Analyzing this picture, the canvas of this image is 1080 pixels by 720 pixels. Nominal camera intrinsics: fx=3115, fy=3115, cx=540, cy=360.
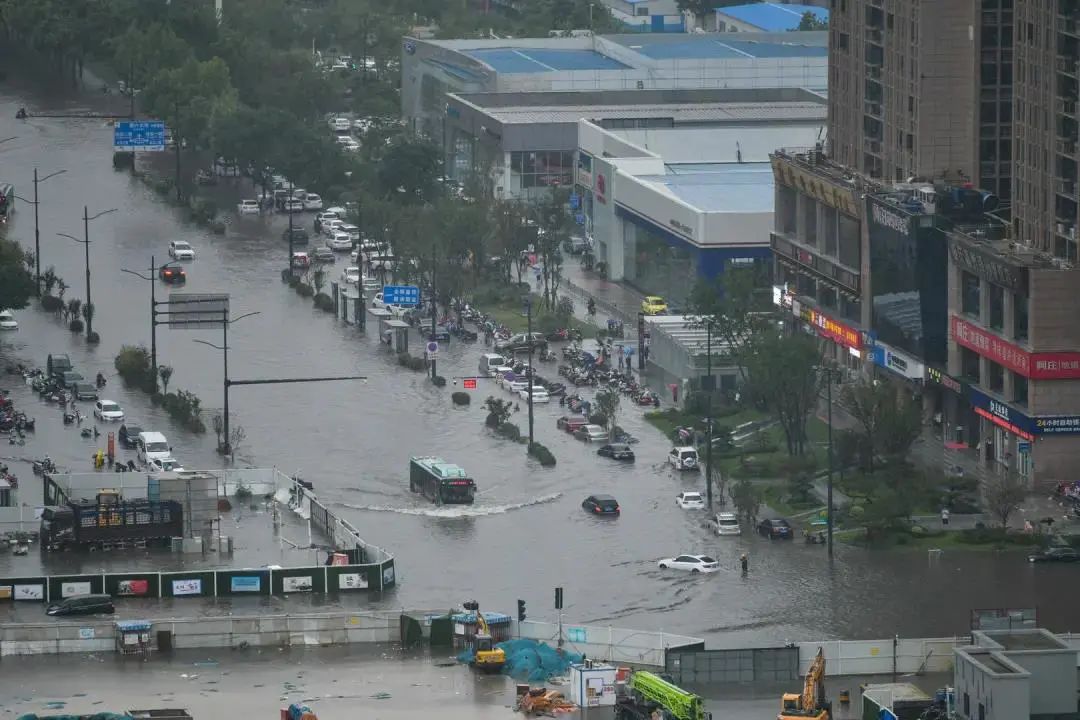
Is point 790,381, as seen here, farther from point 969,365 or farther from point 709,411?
point 969,365

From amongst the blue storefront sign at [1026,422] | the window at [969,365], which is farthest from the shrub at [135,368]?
the blue storefront sign at [1026,422]

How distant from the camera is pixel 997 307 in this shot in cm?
13250

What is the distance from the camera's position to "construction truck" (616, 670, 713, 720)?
92.4 meters

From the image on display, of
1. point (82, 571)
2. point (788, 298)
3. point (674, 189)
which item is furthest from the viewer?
point (674, 189)

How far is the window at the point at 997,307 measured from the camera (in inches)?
5197

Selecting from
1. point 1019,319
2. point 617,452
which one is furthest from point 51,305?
point 1019,319

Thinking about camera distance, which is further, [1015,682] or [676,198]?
[676,198]

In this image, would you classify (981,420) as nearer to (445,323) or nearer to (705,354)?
(705,354)

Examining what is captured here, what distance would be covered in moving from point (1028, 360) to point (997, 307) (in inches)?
187

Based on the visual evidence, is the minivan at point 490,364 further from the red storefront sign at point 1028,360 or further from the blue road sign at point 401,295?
the red storefront sign at point 1028,360

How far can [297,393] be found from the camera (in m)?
153

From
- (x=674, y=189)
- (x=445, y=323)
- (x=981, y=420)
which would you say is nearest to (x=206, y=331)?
(x=445, y=323)

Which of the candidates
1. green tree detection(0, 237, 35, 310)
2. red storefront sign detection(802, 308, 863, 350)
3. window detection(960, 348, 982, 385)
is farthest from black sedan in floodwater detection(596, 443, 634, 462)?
green tree detection(0, 237, 35, 310)

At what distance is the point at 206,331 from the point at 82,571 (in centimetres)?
4844
